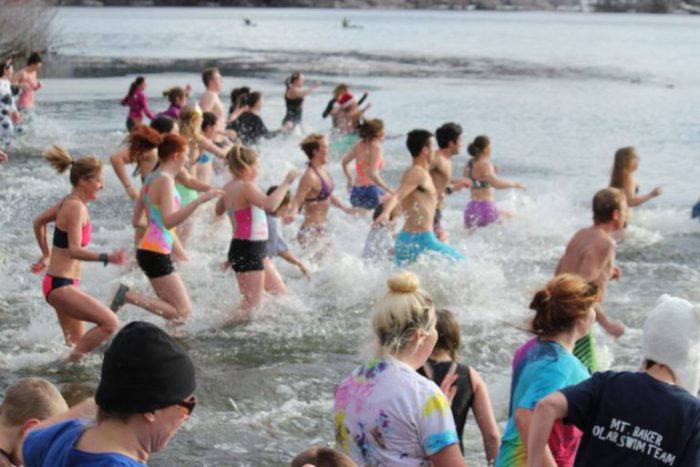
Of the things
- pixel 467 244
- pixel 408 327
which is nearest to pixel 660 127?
pixel 467 244

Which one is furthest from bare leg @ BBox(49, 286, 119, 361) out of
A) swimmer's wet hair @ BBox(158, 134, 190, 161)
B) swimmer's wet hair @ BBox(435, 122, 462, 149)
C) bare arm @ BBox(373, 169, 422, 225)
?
swimmer's wet hair @ BBox(435, 122, 462, 149)

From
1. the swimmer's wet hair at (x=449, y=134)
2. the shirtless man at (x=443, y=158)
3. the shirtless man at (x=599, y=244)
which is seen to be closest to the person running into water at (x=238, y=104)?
the shirtless man at (x=443, y=158)

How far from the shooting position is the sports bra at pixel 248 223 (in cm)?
879

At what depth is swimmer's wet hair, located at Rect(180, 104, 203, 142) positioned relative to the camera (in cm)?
1103

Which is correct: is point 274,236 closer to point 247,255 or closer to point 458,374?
point 247,255

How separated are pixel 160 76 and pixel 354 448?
122 feet

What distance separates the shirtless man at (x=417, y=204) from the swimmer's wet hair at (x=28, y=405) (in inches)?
225

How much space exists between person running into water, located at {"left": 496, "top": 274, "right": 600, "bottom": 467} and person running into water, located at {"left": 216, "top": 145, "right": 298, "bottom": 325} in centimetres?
430

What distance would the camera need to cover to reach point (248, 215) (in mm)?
8805

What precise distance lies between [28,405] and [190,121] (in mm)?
7416

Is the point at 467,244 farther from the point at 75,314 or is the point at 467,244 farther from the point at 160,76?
the point at 160,76

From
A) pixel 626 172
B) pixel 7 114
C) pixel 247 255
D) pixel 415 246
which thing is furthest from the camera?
pixel 7 114

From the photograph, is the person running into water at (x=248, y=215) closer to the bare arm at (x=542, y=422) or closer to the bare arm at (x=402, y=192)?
the bare arm at (x=402, y=192)

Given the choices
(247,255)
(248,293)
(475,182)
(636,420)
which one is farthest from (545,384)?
(475,182)
